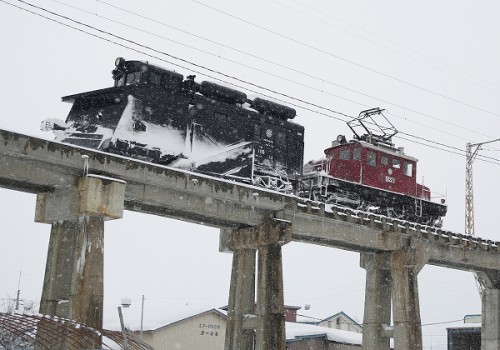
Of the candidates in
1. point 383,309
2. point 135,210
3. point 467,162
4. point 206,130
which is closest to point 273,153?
point 206,130

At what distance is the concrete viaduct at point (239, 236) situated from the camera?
635 inches

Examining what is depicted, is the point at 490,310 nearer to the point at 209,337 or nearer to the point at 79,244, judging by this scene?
the point at 209,337

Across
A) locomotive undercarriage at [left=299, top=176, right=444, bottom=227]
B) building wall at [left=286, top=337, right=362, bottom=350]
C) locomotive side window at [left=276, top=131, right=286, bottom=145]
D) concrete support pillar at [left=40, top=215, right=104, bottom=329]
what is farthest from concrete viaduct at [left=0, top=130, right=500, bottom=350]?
building wall at [left=286, top=337, right=362, bottom=350]

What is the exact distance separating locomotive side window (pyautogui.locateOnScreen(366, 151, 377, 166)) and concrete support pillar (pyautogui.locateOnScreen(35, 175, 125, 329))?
13.8m

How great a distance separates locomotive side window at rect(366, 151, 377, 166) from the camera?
27.3m

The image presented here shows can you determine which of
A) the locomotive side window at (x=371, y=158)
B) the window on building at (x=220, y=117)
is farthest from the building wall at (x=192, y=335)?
the window on building at (x=220, y=117)

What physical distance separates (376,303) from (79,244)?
14.2 metres

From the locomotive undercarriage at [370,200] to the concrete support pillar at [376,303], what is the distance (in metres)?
2.34

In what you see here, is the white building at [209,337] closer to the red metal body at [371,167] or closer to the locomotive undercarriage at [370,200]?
the locomotive undercarriage at [370,200]

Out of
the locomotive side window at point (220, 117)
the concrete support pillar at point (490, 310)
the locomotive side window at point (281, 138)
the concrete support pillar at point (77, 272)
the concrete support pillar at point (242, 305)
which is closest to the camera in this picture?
the concrete support pillar at point (77, 272)

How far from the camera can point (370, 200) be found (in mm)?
26859

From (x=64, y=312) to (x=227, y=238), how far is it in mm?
7603

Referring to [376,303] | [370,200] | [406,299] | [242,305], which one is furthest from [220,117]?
[406,299]

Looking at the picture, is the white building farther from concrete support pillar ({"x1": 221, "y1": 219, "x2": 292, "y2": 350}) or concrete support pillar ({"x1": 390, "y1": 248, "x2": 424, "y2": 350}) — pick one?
concrete support pillar ({"x1": 221, "y1": 219, "x2": 292, "y2": 350})
